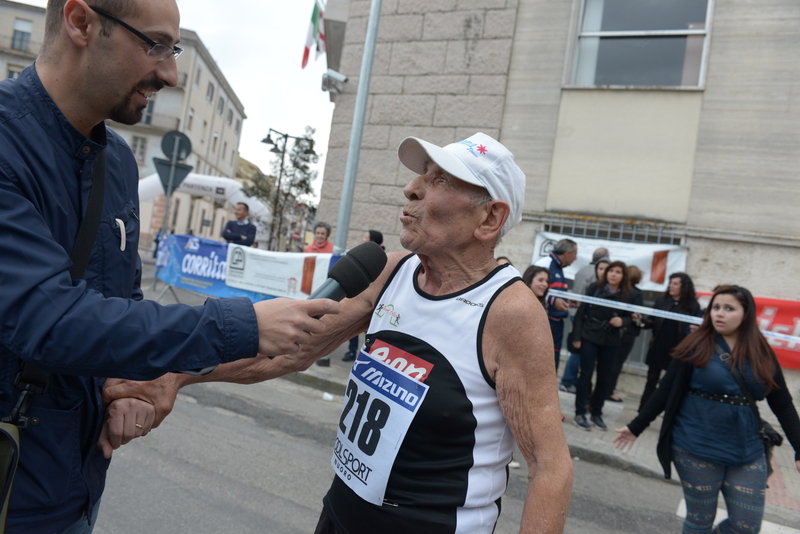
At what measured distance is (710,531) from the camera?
3.35m

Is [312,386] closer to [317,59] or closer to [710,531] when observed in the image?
[710,531]

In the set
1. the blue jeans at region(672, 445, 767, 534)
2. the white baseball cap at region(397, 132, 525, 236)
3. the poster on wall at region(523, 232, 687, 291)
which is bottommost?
the blue jeans at region(672, 445, 767, 534)

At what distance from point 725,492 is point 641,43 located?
7.85 metres

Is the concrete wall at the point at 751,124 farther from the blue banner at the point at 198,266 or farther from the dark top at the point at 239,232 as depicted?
the dark top at the point at 239,232

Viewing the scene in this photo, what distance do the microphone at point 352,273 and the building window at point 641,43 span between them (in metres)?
8.43

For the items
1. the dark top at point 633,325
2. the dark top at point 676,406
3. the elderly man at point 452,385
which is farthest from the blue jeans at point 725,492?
the dark top at point 633,325

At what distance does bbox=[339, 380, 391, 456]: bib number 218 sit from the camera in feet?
5.65

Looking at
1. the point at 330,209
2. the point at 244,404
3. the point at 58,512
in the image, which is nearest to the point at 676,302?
the point at 244,404

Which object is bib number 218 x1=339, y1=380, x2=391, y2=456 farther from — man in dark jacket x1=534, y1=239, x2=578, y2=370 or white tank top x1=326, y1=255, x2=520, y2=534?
man in dark jacket x1=534, y1=239, x2=578, y2=370

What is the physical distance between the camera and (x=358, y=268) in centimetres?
166

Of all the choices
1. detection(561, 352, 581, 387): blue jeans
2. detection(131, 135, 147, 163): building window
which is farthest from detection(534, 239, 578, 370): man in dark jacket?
detection(131, 135, 147, 163): building window

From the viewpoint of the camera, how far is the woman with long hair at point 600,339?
22.0 ft

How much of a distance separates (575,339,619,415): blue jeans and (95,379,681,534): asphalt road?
122 centimetres

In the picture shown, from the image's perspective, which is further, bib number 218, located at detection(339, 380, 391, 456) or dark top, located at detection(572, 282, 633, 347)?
dark top, located at detection(572, 282, 633, 347)
